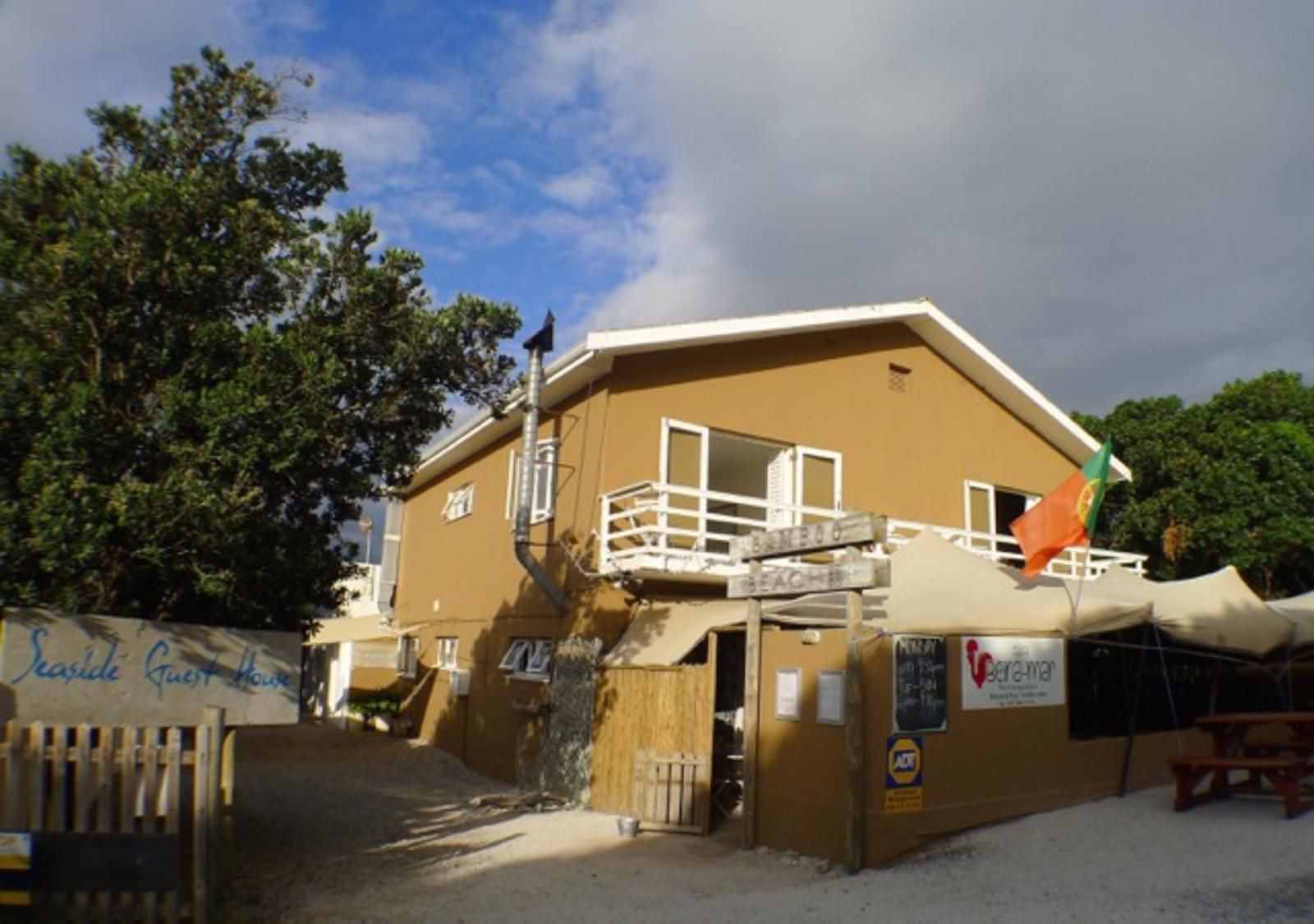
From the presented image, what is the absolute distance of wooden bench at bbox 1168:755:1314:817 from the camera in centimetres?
967

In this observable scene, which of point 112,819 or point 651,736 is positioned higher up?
point 651,736

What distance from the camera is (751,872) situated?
404 inches

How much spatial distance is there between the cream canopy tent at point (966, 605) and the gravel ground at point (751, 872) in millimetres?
1998

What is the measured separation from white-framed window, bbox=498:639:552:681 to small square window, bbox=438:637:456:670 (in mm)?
3448

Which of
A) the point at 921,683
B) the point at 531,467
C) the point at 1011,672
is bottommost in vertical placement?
the point at 921,683

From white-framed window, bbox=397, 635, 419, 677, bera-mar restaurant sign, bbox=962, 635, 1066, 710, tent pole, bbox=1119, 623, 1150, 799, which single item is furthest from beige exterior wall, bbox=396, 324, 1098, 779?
tent pole, bbox=1119, 623, 1150, 799

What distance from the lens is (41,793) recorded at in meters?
7.14

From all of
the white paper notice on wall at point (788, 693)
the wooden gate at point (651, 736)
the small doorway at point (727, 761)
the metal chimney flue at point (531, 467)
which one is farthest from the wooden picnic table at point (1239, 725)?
the metal chimney flue at point (531, 467)

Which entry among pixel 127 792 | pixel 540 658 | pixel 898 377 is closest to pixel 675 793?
pixel 540 658

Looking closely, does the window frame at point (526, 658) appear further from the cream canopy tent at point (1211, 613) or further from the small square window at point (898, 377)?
the small square window at point (898, 377)

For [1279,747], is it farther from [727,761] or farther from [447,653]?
[447,653]

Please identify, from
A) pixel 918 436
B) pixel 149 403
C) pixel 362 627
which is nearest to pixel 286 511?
pixel 149 403

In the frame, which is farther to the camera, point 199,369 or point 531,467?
point 531,467

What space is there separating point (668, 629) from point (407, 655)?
1155cm
